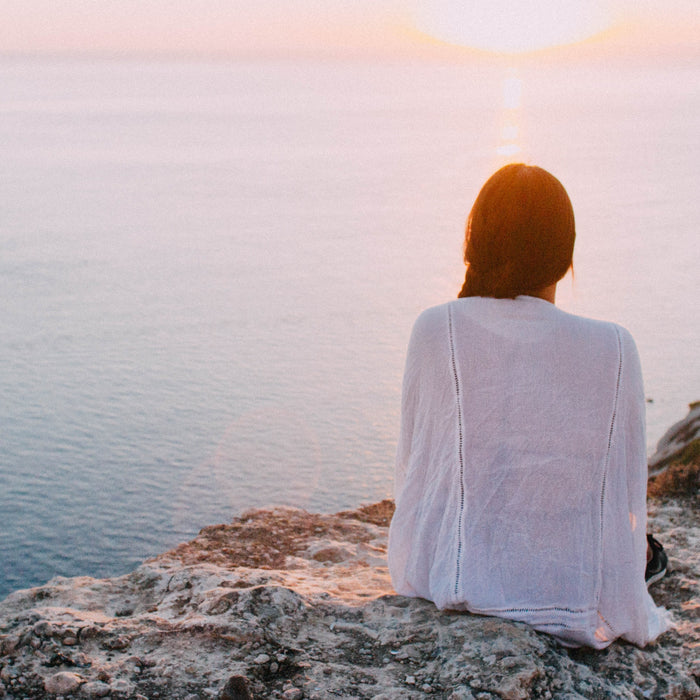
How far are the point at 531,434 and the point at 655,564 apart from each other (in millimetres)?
1451

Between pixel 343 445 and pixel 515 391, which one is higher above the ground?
pixel 515 391

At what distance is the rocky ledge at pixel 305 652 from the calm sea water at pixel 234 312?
5.20 metres

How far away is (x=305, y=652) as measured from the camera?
3.41 metres

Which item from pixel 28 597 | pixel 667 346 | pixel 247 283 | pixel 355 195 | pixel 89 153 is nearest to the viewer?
pixel 28 597

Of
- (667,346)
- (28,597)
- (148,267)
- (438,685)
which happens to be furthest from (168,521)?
(148,267)

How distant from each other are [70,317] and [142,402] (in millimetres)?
4600

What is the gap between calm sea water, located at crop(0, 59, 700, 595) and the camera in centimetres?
999

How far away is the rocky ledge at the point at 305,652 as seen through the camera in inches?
122

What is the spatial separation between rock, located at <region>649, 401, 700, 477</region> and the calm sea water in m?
2.78

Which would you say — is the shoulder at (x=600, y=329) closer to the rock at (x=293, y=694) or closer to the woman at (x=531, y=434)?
the woman at (x=531, y=434)

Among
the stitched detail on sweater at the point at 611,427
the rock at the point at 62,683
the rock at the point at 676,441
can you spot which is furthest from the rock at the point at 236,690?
the rock at the point at 676,441

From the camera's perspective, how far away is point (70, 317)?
627 inches

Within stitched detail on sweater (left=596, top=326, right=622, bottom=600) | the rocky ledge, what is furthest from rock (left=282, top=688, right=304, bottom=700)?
stitched detail on sweater (left=596, top=326, right=622, bottom=600)

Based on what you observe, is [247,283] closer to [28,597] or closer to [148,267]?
[148,267]
